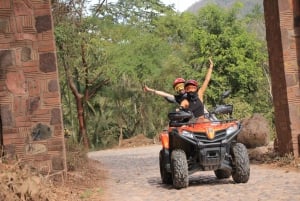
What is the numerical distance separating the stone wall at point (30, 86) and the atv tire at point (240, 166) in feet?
8.56

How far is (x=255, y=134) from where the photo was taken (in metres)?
12.4

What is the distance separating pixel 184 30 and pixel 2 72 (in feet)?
83.4

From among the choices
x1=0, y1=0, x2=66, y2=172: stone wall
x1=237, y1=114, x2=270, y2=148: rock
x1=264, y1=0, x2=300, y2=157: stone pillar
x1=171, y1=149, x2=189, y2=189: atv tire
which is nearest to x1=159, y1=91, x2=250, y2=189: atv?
x1=171, y1=149, x2=189, y2=189: atv tire

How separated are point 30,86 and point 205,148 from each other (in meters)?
2.83

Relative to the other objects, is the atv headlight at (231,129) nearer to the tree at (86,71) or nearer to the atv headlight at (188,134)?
the atv headlight at (188,134)

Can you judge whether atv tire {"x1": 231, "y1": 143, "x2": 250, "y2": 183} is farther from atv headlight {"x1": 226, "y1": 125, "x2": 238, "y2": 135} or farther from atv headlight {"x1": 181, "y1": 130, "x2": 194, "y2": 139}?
atv headlight {"x1": 181, "y1": 130, "x2": 194, "y2": 139}

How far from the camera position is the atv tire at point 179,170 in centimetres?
782

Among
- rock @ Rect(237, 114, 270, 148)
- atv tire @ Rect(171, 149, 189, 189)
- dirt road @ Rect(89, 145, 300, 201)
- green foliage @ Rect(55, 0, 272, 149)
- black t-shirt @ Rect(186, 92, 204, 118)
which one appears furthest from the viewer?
green foliage @ Rect(55, 0, 272, 149)

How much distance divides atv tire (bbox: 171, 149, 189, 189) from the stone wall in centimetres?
176

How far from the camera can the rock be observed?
488 inches

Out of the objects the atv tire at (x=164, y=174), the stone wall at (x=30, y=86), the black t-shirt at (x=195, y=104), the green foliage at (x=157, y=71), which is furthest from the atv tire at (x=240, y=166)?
the green foliage at (x=157, y=71)

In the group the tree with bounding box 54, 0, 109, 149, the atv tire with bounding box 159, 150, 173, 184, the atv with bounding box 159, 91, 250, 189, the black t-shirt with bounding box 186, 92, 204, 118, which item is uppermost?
the tree with bounding box 54, 0, 109, 149

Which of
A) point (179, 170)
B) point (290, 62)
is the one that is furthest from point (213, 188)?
point (290, 62)

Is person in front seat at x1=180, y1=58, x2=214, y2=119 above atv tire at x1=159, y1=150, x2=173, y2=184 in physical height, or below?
above
